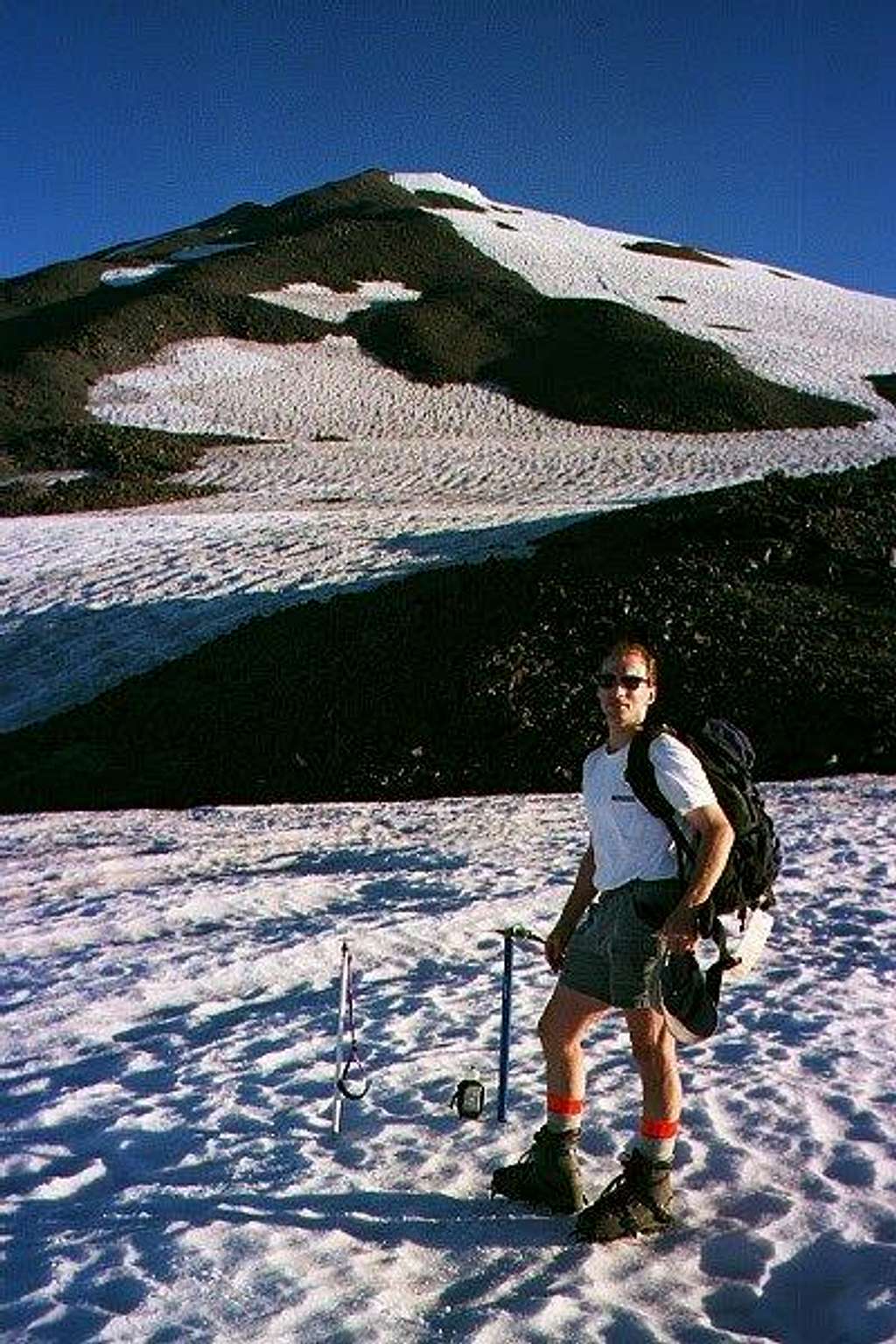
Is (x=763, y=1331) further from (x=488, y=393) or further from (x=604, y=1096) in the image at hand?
(x=488, y=393)

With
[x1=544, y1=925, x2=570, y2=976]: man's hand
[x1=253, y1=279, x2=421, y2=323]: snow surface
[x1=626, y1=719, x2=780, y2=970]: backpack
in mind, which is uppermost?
[x1=253, y1=279, x2=421, y2=323]: snow surface

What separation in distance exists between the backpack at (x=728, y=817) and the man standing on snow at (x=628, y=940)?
70 mm

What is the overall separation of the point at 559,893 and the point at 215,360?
49.7 m

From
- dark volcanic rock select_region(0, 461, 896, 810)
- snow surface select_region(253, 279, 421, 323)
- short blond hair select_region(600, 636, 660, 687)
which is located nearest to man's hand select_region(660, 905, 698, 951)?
short blond hair select_region(600, 636, 660, 687)

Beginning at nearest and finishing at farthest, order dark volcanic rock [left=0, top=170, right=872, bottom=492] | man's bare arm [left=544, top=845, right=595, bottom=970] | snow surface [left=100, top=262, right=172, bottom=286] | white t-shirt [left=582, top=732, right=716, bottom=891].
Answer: white t-shirt [left=582, top=732, right=716, bottom=891], man's bare arm [left=544, top=845, right=595, bottom=970], dark volcanic rock [left=0, top=170, right=872, bottom=492], snow surface [left=100, top=262, right=172, bottom=286]

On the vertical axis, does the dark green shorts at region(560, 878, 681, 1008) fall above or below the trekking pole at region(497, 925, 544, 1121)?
above

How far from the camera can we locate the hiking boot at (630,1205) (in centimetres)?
490

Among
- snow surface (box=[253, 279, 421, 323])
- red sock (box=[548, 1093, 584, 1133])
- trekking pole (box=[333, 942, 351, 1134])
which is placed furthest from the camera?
snow surface (box=[253, 279, 421, 323])

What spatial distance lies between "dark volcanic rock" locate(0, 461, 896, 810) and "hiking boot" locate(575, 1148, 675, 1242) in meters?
11.2

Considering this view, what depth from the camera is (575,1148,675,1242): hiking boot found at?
490 cm

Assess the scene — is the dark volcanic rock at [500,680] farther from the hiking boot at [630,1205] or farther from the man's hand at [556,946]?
the hiking boot at [630,1205]

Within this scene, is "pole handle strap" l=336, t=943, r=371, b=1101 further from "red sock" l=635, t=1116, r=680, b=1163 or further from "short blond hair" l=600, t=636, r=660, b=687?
"short blond hair" l=600, t=636, r=660, b=687

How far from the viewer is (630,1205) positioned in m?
4.93

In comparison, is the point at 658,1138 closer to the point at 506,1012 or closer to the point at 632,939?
the point at 632,939
